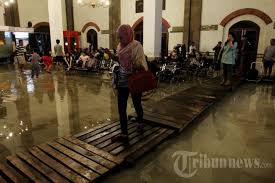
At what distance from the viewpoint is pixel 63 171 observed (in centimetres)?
215

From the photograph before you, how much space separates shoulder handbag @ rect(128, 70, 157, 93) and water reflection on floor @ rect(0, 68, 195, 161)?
1348mm

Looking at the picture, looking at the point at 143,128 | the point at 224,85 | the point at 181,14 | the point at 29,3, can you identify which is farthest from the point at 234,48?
the point at 29,3

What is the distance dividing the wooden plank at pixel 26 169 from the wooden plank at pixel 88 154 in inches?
20.2

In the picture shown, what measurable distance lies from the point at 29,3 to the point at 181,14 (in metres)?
10.3

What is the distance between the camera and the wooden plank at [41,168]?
80.1 inches

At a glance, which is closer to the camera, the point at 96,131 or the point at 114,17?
the point at 96,131

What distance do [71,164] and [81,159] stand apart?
126 mm

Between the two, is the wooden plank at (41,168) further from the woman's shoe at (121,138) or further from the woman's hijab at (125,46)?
the woman's hijab at (125,46)

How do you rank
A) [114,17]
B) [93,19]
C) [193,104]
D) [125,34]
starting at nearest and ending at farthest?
1. [125,34]
2. [193,104]
3. [114,17]
4. [93,19]

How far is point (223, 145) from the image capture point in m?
2.87

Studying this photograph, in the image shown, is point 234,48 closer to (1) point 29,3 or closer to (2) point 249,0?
(2) point 249,0

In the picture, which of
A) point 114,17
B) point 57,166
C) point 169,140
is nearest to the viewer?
point 57,166

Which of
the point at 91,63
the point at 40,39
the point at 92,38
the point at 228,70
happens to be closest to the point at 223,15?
the point at 228,70

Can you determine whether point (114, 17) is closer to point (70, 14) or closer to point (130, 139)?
point (70, 14)
